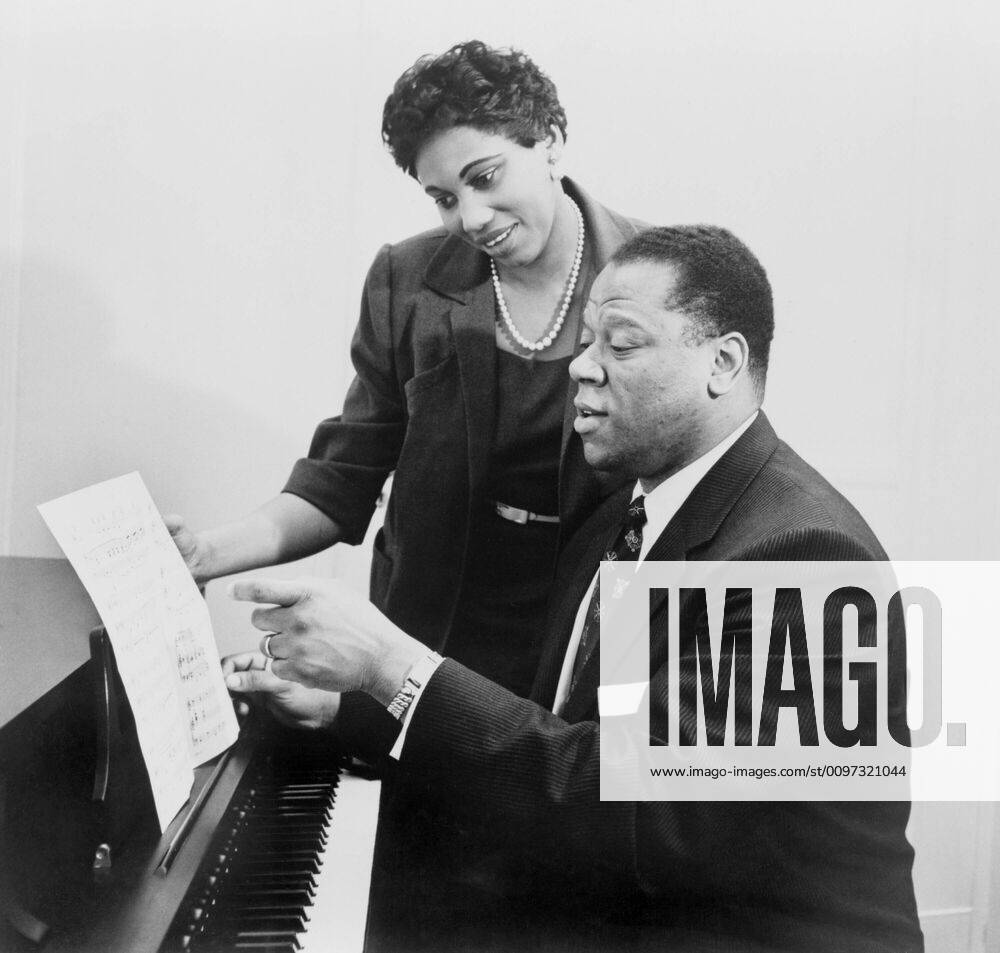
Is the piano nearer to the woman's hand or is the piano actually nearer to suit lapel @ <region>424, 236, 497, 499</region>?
the woman's hand

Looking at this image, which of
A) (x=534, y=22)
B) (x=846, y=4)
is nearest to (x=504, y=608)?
(x=534, y=22)

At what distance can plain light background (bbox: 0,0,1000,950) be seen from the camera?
1278 mm

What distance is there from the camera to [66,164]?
128cm

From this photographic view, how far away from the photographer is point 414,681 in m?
1.06

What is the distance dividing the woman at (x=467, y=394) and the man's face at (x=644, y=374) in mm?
73

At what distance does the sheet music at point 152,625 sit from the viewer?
899 millimetres

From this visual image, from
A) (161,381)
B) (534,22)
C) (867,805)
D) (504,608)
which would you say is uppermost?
(534,22)

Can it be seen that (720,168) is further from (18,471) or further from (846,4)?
(18,471)

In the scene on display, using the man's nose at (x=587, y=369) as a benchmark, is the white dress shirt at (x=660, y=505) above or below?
below

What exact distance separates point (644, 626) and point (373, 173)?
67cm

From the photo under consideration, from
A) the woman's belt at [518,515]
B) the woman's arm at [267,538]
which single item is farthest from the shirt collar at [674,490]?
the woman's arm at [267,538]

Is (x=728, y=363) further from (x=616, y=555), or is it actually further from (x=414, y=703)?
(x=414, y=703)

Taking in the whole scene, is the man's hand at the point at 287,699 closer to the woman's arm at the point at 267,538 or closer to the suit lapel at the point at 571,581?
the woman's arm at the point at 267,538

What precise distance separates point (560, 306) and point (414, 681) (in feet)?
1.71
